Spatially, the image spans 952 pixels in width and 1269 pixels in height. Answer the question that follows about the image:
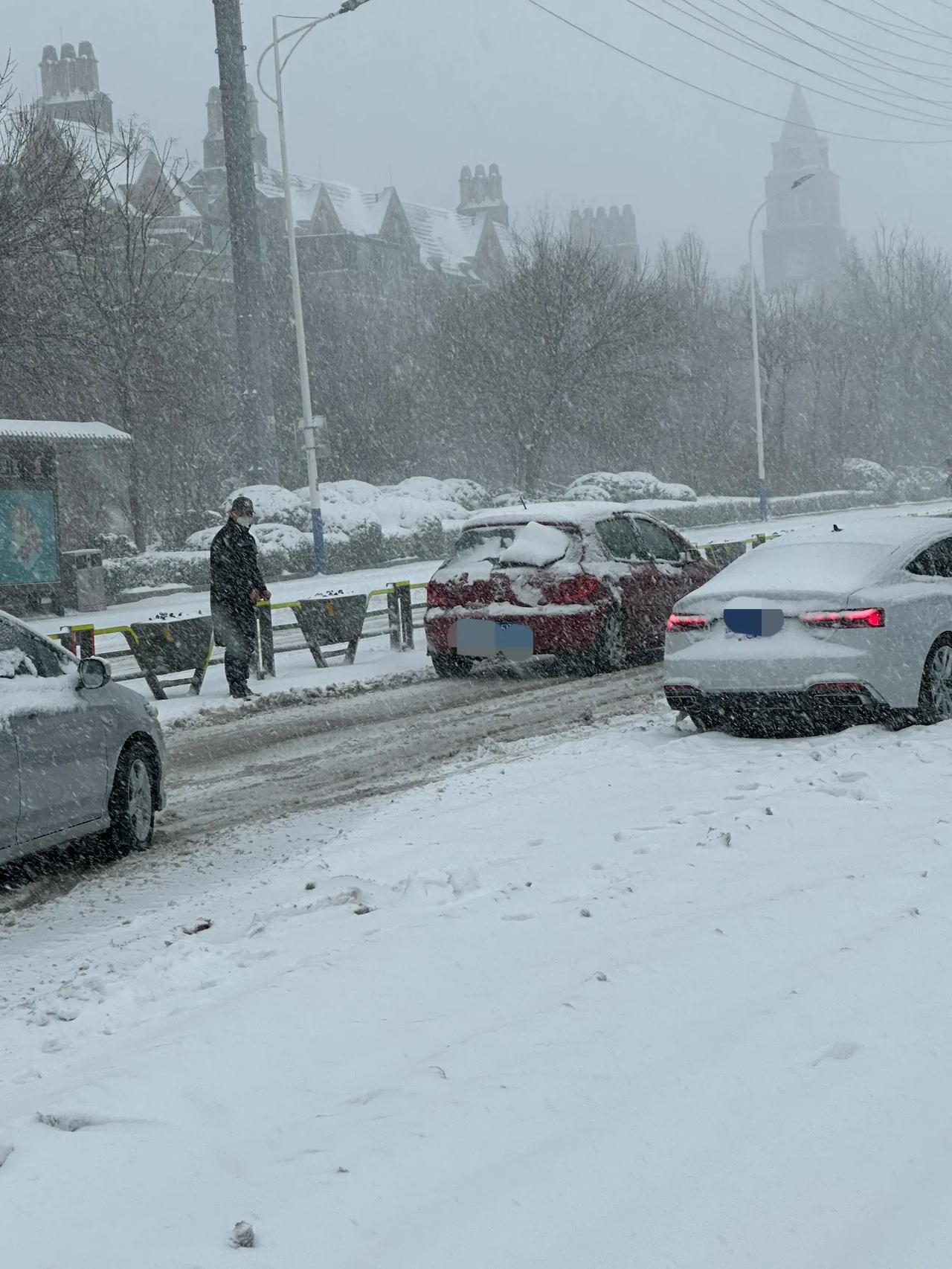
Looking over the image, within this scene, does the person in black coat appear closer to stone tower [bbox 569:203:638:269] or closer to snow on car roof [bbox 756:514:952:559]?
snow on car roof [bbox 756:514:952:559]

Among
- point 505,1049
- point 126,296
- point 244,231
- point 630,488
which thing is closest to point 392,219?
point 630,488

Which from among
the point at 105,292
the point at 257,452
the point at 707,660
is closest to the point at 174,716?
the point at 707,660

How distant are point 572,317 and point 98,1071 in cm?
4394

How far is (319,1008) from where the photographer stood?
14.9 feet

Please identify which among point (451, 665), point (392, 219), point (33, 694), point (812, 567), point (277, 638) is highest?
point (392, 219)

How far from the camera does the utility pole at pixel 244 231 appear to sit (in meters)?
29.8

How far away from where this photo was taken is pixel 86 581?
26625 millimetres

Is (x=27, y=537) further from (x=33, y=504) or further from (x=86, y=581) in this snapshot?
(x=86, y=581)

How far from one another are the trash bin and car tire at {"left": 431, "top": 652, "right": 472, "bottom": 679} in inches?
513

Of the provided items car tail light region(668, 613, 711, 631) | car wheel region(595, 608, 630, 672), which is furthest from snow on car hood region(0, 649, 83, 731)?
Result: car wheel region(595, 608, 630, 672)

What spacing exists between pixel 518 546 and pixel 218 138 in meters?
81.4

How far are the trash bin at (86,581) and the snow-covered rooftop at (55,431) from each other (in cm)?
229

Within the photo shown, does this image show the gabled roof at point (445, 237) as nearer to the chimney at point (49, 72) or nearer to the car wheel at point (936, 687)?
the chimney at point (49, 72)

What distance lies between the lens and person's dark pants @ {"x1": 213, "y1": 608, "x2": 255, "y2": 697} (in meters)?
13.8
